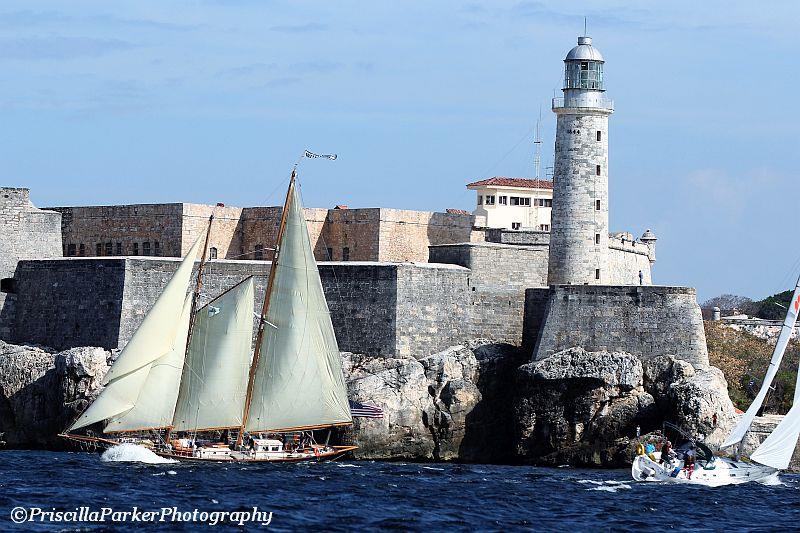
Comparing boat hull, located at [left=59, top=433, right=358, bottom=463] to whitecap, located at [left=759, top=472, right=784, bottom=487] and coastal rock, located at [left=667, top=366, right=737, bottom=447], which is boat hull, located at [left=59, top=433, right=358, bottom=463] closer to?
coastal rock, located at [left=667, top=366, right=737, bottom=447]

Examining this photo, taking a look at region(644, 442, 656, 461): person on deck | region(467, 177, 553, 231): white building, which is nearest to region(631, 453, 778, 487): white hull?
region(644, 442, 656, 461): person on deck

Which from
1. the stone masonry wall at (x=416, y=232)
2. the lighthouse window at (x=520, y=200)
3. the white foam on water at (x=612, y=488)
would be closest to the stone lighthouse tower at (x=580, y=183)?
the stone masonry wall at (x=416, y=232)

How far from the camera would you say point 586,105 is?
57.5 metres

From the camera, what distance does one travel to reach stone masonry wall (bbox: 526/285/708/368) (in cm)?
5475

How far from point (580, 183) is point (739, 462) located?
1038cm

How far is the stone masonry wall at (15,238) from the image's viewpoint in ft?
196

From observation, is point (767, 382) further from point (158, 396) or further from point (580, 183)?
point (158, 396)

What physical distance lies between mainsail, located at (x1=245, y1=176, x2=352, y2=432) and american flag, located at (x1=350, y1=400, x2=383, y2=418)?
2.87 m

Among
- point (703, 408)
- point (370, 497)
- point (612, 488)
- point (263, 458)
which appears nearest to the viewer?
point (370, 497)

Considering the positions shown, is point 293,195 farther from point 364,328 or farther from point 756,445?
point 756,445

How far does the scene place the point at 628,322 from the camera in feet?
181

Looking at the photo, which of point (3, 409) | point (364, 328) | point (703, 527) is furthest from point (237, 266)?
point (703, 527)

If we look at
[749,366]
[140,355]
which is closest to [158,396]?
[140,355]

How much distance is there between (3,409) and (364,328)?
10639mm
